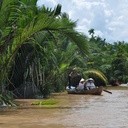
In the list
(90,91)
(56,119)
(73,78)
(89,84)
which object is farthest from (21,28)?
(73,78)

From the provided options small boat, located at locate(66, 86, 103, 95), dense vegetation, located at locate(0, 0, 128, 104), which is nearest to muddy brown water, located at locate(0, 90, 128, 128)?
dense vegetation, located at locate(0, 0, 128, 104)

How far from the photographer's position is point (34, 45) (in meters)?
18.1

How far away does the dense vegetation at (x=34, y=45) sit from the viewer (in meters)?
14.5

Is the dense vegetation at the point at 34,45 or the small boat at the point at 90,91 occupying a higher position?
the dense vegetation at the point at 34,45

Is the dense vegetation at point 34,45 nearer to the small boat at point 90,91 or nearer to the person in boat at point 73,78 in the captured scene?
the person in boat at point 73,78

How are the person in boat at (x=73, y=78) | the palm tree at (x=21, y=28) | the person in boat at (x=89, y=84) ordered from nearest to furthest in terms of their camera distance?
1. the palm tree at (x=21, y=28)
2. the person in boat at (x=89, y=84)
3. the person in boat at (x=73, y=78)

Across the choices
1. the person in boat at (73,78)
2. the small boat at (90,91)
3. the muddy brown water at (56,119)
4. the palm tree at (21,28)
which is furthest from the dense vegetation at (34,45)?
the muddy brown water at (56,119)

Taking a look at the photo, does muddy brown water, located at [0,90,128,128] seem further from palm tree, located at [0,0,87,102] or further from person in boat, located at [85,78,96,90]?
person in boat, located at [85,78,96,90]

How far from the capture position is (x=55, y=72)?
2292 centimetres

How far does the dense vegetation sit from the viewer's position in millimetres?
14516

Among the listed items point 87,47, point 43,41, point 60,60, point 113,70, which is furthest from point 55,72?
point 113,70

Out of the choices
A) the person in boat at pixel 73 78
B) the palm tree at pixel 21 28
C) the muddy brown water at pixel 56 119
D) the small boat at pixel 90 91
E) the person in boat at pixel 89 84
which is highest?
the palm tree at pixel 21 28

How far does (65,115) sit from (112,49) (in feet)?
153

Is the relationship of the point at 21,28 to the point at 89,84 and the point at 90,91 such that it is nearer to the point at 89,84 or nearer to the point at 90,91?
the point at 90,91
